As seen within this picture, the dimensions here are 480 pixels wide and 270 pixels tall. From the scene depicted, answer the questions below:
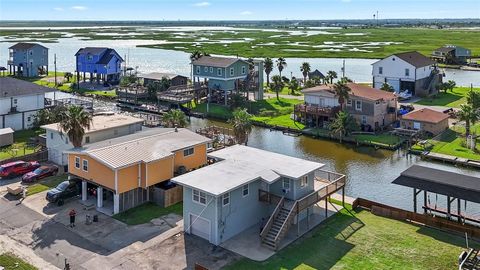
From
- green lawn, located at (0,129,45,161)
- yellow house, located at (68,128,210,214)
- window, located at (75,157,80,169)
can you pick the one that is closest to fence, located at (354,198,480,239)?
yellow house, located at (68,128,210,214)

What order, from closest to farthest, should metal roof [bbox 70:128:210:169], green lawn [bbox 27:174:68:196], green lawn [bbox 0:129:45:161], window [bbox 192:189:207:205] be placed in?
window [bbox 192:189:207:205] → metal roof [bbox 70:128:210:169] → green lawn [bbox 27:174:68:196] → green lawn [bbox 0:129:45:161]

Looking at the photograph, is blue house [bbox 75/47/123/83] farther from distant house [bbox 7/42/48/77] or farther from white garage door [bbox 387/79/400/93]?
white garage door [bbox 387/79/400/93]

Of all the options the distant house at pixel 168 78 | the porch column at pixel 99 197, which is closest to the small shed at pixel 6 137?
the porch column at pixel 99 197

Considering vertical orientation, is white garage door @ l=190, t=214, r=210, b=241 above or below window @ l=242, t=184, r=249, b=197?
below

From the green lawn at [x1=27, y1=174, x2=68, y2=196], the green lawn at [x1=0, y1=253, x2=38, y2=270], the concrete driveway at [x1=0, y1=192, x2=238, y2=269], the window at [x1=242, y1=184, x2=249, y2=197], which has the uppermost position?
the window at [x1=242, y1=184, x2=249, y2=197]

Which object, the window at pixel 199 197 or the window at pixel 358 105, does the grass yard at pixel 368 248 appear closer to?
the window at pixel 199 197

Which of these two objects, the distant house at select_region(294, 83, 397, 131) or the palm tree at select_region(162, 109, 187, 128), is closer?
the palm tree at select_region(162, 109, 187, 128)

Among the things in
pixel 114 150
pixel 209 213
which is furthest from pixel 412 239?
pixel 114 150
